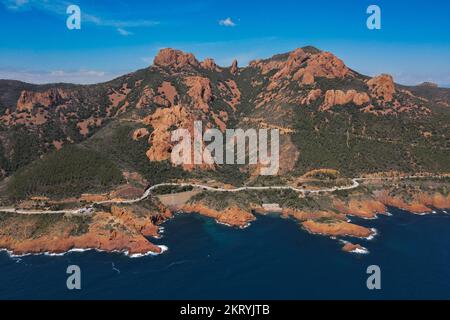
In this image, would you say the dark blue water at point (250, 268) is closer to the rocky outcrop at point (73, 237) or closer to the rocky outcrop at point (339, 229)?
the rocky outcrop at point (339, 229)

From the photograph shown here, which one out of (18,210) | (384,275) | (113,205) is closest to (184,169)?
(113,205)

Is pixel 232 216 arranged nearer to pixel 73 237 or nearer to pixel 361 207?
pixel 361 207

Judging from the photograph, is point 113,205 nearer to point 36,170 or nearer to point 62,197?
point 62,197

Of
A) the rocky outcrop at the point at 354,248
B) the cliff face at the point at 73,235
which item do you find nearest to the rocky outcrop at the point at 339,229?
the rocky outcrop at the point at 354,248

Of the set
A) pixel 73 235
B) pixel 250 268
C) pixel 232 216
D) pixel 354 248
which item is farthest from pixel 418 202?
pixel 73 235

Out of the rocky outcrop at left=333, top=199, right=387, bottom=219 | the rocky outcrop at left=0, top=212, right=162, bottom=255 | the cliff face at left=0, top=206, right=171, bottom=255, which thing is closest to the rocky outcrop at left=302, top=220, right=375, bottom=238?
the rocky outcrop at left=333, top=199, right=387, bottom=219
